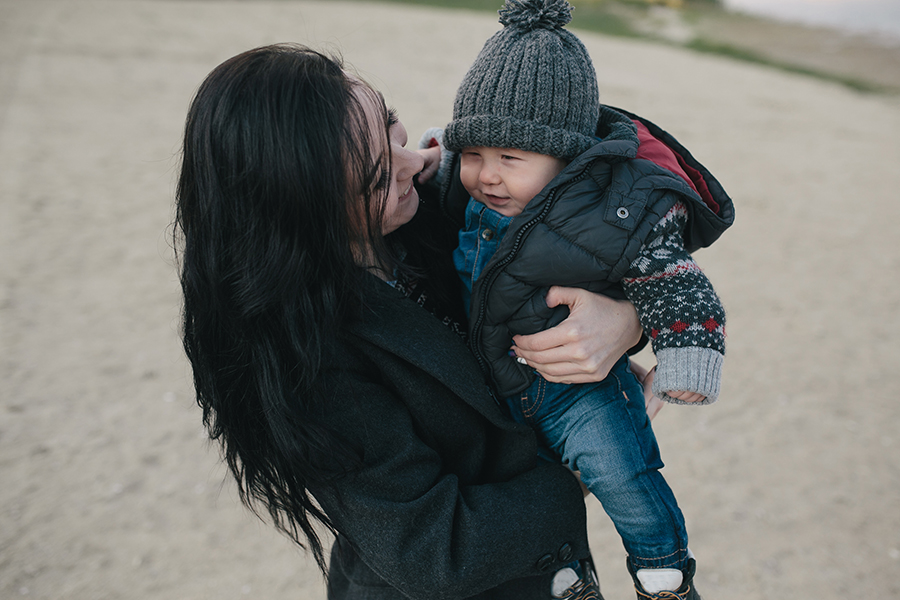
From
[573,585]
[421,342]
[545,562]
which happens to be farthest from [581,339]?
[573,585]

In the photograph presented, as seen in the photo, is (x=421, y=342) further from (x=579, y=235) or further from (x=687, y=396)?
(x=687, y=396)

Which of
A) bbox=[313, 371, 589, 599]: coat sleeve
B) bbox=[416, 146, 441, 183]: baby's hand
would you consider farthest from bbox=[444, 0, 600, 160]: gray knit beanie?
bbox=[313, 371, 589, 599]: coat sleeve

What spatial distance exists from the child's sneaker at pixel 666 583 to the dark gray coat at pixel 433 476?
0.15 metres

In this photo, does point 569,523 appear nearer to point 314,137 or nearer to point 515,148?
point 515,148

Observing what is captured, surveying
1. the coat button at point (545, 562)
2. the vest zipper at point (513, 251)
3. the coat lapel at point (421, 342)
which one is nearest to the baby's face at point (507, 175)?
the vest zipper at point (513, 251)

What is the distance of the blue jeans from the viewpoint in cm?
142

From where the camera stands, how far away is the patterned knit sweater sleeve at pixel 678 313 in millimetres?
1330

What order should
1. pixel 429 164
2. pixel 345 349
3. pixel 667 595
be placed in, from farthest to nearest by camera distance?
pixel 429 164, pixel 667 595, pixel 345 349

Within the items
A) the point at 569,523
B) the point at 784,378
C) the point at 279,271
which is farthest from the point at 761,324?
the point at 279,271

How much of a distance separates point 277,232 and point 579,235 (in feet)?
1.96

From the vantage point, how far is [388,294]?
136 cm

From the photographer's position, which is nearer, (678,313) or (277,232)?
(277,232)

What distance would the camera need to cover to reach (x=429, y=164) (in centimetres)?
177

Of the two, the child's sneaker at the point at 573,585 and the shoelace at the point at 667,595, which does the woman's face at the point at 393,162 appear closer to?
the child's sneaker at the point at 573,585
